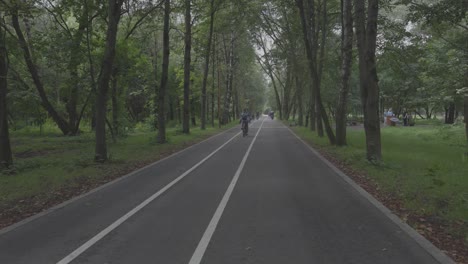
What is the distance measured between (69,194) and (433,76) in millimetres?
24633

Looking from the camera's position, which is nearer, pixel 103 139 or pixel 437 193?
pixel 437 193

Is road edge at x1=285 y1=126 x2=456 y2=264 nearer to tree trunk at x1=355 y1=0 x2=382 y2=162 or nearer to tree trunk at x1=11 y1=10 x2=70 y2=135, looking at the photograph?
tree trunk at x1=355 y1=0 x2=382 y2=162

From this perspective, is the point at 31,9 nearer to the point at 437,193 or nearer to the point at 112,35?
the point at 112,35

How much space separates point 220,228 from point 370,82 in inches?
332

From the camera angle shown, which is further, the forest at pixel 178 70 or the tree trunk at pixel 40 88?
the tree trunk at pixel 40 88

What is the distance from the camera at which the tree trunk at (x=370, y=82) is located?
12.2 meters

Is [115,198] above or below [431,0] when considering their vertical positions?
below

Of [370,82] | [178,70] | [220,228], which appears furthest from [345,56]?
[178,70]

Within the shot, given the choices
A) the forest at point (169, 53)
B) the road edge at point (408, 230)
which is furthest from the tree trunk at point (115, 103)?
the road edge at point (408, 230)

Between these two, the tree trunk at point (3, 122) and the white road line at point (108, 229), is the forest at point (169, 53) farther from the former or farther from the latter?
the white road line at point (108, 229)

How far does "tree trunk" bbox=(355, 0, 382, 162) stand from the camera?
12.2 metres

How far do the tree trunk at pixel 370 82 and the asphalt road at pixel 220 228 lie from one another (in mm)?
3357

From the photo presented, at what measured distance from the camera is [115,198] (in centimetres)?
860

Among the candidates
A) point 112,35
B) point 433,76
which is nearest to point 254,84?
point 433,76
